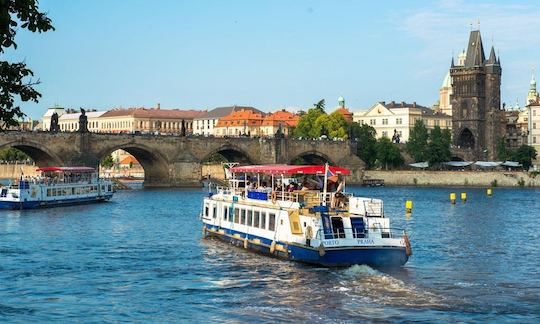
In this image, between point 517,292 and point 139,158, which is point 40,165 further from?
point 517,292

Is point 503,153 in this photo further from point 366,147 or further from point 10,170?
point 10,170

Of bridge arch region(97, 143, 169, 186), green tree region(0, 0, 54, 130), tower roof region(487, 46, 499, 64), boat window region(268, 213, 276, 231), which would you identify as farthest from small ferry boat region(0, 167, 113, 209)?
tower roof region(487, 46, 499, 64)

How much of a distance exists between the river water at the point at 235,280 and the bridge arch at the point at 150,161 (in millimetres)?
54424

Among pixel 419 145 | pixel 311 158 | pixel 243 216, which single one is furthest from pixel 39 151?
pixel 419 145

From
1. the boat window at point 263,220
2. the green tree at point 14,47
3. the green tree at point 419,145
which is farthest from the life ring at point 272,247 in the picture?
the green tree at point 419,145

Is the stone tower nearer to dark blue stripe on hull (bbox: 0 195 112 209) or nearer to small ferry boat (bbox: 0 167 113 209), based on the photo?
small ferry boat (bbox: 0 167 113 209)

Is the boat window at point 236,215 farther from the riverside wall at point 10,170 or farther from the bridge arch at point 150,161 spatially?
the riverside wall at point 10,170

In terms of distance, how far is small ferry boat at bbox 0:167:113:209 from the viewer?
74562 mm

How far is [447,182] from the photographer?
436ft

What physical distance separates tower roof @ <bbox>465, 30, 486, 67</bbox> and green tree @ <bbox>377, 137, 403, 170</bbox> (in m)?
27.5

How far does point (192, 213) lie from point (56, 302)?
135 feet

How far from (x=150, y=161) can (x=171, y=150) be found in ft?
17.4

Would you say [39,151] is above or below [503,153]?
below

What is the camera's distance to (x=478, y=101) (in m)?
165
